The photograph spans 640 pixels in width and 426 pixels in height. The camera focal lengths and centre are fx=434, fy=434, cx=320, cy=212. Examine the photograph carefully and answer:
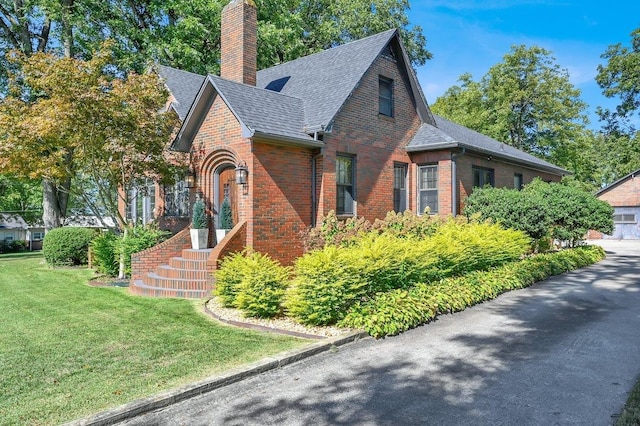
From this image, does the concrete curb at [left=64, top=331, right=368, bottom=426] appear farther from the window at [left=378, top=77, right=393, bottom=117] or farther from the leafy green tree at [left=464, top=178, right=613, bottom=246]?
the leafy green tree at [left=464, top=178, right=613, bottom=246]

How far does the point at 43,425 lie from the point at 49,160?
10.5m

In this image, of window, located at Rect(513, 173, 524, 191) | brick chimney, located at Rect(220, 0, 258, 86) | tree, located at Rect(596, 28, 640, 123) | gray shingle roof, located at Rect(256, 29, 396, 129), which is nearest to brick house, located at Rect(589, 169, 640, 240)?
tree, located at Rect(596, 28, 640, 123)

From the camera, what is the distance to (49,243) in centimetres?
1631

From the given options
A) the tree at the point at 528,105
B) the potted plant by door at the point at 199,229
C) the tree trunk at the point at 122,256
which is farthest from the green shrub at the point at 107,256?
the tree at the point at 528,105

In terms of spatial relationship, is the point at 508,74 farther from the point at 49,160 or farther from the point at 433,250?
the point at 49,160

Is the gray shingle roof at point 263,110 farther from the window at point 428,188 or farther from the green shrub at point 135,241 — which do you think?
the window at point 428,188

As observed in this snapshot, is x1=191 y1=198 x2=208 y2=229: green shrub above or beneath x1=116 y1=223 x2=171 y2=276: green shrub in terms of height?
above

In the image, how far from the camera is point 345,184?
13164 millimetres

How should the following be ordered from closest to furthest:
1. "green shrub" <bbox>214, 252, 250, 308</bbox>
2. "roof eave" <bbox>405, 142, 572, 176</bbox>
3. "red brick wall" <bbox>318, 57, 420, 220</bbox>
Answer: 1. "green shrub" <bbox>214, 252, 250, 308</bbox>
2. "red brick wall" <bbox>318, 57, 420, 220</bbox>
3. "roof eave" <bbox>405, 142, 572, 176</bbox>

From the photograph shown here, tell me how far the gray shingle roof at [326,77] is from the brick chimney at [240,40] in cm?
155

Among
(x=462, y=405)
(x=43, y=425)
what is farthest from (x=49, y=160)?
(x=462, y=405)

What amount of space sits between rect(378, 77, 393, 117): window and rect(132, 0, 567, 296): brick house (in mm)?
45

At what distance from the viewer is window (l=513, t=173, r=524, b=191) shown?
774 inches

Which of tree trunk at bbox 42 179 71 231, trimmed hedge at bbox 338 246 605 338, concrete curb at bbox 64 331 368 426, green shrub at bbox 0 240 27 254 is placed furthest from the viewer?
green shrub at bbox 0 240 27 254
